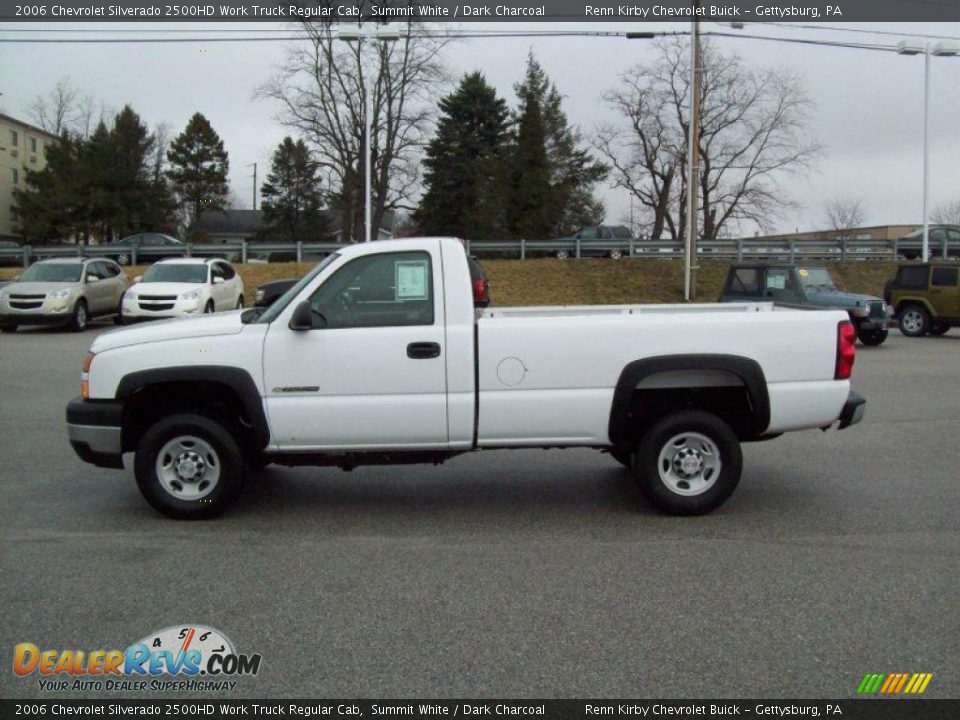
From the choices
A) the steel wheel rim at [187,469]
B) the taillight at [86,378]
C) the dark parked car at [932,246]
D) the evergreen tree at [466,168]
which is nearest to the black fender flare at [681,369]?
the steel wheel rim at [187,469]

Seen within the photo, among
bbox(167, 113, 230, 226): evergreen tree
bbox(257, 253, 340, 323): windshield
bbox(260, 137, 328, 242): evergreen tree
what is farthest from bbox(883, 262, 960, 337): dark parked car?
bbox(167, 113, 230, 226): evergreen tree

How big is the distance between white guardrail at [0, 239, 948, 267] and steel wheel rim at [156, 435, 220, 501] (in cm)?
2837

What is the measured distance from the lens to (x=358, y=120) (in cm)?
4634

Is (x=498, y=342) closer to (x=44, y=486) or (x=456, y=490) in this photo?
(x=456, y=490)

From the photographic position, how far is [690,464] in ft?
21.5

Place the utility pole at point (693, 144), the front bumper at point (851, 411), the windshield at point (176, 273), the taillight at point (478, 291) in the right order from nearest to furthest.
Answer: the front bumper at point (851, 411) < the taillight at point (478, 291) < the windshield at point (176, 273) < the utility pole at point (693, 144)

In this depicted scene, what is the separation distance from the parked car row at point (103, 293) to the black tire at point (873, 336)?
1499 cm

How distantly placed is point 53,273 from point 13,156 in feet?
221

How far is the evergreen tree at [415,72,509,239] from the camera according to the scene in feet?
173

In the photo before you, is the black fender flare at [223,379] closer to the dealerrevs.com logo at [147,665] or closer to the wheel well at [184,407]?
the wheel well at [184,407]

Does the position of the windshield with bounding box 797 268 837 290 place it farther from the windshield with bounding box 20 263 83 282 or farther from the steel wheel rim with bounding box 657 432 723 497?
the windshield with bounding box 20 263 83 282

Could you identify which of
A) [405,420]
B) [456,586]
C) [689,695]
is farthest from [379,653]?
[405,420]
